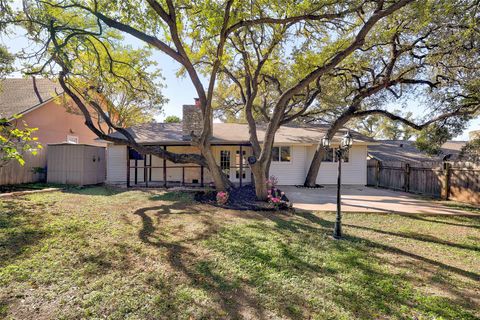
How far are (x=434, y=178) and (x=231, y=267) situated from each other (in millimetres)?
11643

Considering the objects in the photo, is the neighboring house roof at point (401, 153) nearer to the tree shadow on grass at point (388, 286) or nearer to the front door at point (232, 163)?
the front door at point (232, 163)

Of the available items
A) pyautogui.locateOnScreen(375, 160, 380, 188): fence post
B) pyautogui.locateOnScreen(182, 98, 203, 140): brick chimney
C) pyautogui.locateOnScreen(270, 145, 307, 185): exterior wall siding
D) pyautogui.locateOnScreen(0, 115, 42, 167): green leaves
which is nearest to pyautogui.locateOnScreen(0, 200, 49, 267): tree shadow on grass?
pyautogui.locateOnScreen(0, 115, 42, 167): green leaves

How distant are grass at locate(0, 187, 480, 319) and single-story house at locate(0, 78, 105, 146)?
1096cm

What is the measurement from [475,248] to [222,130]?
12111mm

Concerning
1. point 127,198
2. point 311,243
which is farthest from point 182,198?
point 311,243

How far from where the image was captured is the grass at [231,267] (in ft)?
9.10

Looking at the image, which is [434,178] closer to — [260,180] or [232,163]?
[260,180]

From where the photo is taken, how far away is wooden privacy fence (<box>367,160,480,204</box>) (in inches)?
364

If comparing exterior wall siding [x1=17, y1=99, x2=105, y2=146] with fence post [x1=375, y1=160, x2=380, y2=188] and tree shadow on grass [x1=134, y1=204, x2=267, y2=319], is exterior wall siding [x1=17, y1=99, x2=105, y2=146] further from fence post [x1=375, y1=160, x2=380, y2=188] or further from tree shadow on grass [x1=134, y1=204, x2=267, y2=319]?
fence post [x1=375, y1=160, x2=380, y2=188]

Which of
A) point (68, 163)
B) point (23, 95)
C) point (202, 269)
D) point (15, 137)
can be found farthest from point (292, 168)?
point (23, 95)

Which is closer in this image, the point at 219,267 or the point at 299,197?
the point at 219,267

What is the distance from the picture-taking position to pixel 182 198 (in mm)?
9195

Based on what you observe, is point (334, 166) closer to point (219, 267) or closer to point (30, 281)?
point (219, 267)

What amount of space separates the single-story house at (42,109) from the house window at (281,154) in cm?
1054
